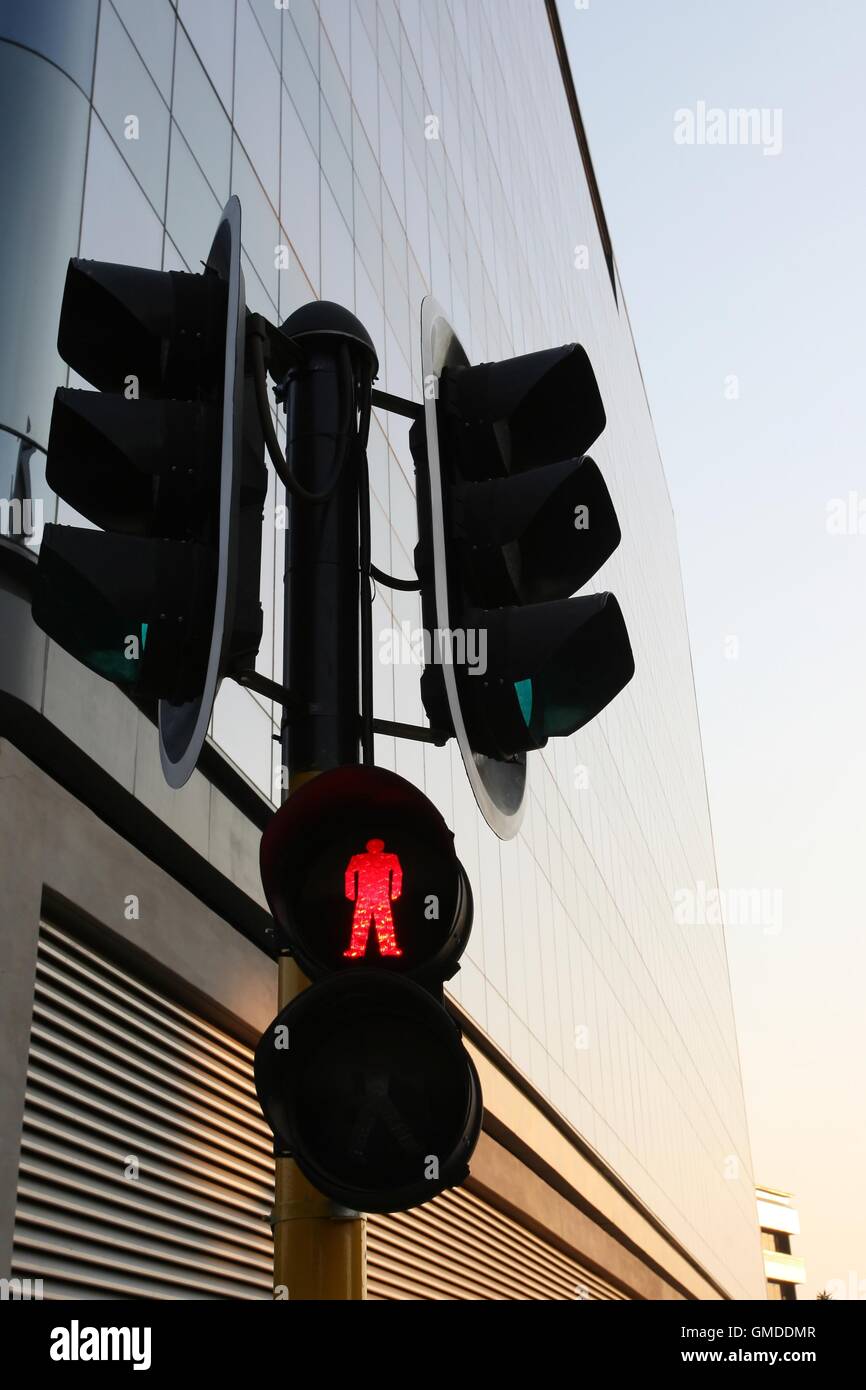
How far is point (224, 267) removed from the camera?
2.71 meters

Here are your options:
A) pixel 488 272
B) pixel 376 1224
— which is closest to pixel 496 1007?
pixel 376 1224

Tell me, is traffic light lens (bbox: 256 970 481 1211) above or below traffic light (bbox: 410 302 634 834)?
below

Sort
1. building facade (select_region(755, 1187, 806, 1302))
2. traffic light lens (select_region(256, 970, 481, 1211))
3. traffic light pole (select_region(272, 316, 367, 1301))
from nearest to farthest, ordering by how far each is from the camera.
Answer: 1. traffic light lens (select_region(256, 970, 481, 1211))
2. traffic light pole (select_region(272, 316, 367, 1301))
3. building facade (select_region(755, 1187, 806, 1302))

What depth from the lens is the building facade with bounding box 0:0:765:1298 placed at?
6922mm

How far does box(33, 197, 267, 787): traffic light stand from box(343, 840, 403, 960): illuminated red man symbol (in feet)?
1.17

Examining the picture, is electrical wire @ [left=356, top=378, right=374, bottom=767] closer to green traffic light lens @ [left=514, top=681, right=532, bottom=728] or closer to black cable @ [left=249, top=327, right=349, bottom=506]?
black cable @ [left=249, top=327, right=349, bottom=506]

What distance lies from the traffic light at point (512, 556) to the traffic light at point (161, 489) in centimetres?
38

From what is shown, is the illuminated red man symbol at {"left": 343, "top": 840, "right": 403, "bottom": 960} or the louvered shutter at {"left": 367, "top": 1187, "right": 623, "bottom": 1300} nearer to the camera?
the illuminated red man symbol at {"left": 343, "top": 840, "right": 403, "bottom": 960}

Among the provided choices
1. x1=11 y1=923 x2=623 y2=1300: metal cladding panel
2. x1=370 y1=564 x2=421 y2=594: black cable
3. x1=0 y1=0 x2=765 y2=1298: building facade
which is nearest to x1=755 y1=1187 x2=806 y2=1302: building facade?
x1=0 y1=0 x2=765 y2=1298: building facade

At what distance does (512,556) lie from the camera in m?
2.82

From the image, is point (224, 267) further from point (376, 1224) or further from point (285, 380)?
point (376, 1224)

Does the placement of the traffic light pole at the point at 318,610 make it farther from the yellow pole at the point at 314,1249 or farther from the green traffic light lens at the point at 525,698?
the green traffic light lens at the point at 525,698

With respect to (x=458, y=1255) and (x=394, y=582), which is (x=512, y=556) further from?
(x=458, y=1255)

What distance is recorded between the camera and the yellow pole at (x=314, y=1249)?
217 cm
